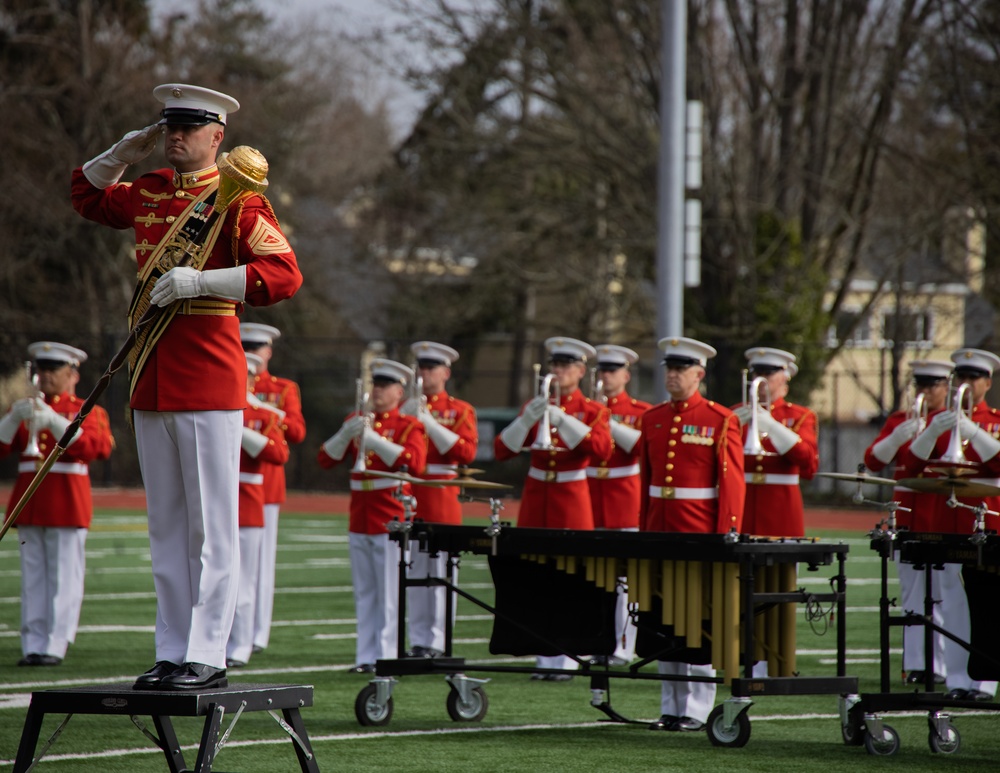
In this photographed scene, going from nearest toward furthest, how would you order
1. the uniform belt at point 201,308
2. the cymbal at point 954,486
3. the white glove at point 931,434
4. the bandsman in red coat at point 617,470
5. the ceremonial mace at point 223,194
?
the ceremonial mace at point 223,194 → the uniform belt at point 201,308 → the cymbal at point 954,486 → the white glove at point 931,434 → the bandsman in red coat at point 617,470

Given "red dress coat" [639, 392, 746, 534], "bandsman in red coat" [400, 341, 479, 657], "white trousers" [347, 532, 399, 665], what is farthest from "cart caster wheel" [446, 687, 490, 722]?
"bandsman in red coat" [400, 341, 479, 657]

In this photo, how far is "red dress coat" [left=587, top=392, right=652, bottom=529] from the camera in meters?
A: 10.4

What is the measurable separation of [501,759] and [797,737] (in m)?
1.63

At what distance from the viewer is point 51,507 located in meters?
9.95

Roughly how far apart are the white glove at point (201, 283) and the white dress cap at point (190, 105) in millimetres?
502

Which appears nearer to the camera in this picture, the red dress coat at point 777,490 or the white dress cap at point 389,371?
the red dress coat at point 777,490

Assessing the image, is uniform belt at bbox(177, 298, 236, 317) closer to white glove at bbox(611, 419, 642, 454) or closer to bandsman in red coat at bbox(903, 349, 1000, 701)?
bandsman in red coat at bbox(903, 349, 1000, 701)

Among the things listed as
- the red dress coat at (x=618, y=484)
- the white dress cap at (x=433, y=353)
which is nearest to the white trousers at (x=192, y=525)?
the red dress coat at (x=618, y=484)

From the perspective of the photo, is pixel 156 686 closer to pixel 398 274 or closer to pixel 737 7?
pixel 737 7

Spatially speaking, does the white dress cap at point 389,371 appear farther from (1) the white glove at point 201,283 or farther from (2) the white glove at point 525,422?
(1) the white glove at point 201,283

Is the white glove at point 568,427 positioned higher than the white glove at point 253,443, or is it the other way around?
the white glove at point 568,427

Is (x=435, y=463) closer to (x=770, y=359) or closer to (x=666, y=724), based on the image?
(x=770, y=359)

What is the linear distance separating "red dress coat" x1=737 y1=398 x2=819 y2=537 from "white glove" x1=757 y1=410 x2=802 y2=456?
22cm

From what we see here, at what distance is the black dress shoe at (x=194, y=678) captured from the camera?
4.71 meters
